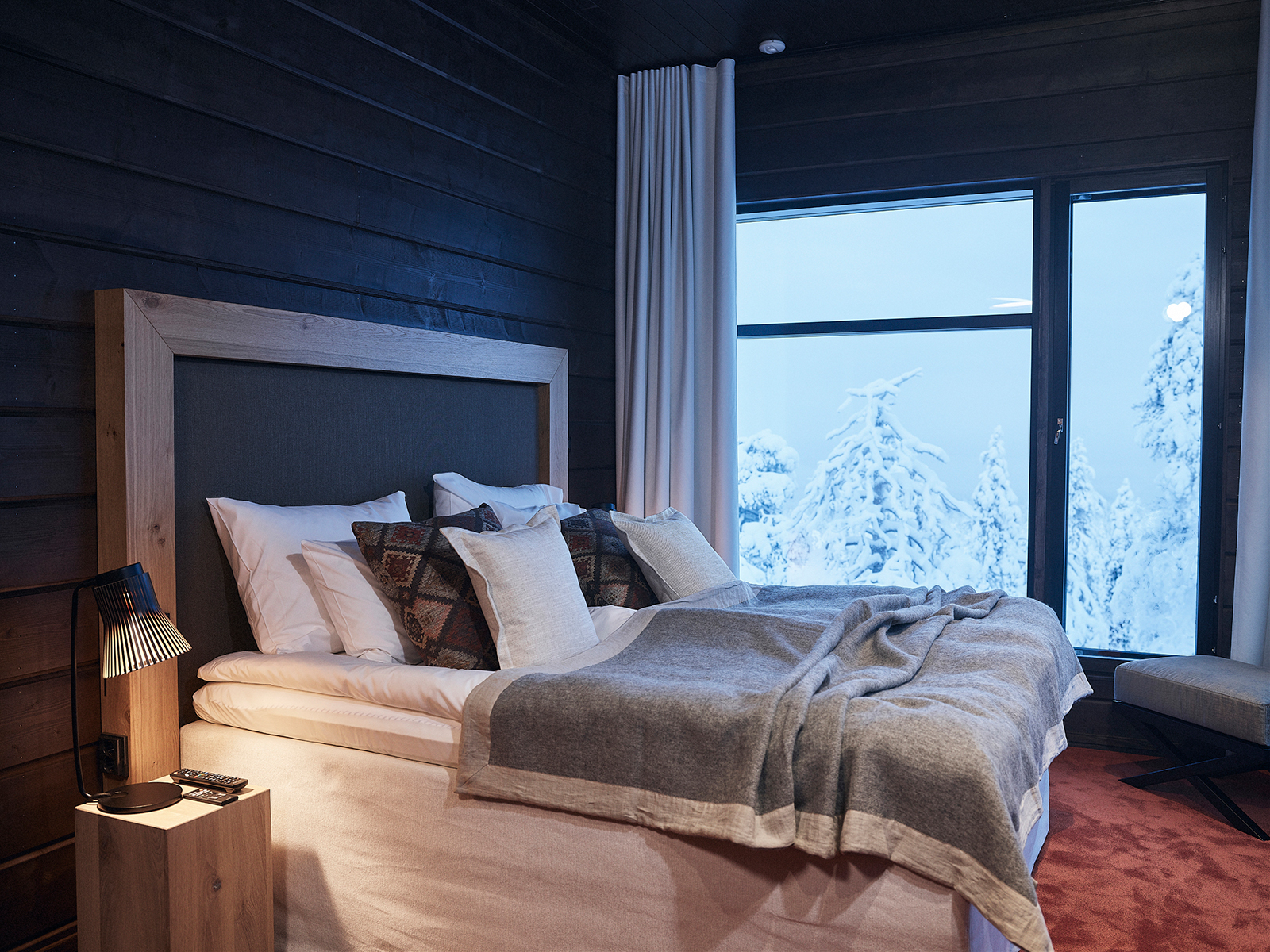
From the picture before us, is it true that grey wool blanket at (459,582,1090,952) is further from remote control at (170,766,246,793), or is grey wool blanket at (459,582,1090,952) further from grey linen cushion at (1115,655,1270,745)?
grey linen cushion at (1115,655,1270,745)

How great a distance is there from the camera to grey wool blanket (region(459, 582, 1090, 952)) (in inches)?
64.0

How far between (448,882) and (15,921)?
34.9 inches

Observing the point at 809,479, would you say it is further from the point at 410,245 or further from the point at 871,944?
the point at 871,944

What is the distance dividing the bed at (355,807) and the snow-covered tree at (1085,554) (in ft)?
4.70

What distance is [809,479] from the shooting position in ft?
14.3

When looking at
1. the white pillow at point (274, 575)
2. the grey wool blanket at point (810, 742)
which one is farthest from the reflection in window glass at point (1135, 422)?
the white pillow at point (274, 575)

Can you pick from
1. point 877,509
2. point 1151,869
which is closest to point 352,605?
point 1151,869

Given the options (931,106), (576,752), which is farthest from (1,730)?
(931,106)

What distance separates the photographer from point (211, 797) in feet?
6.29

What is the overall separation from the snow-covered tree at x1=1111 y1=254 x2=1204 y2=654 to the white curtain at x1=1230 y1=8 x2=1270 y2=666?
0.22 m

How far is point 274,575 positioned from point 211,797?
2.03 feet

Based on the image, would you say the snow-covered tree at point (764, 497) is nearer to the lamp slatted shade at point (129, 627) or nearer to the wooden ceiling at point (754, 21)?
the wooden ceiling at point (754, 21)

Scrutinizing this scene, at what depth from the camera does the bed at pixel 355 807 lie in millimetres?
1766

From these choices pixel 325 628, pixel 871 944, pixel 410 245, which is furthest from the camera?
pixel 410 245
